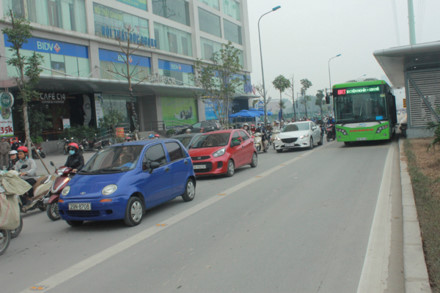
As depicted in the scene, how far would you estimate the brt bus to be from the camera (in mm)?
19922

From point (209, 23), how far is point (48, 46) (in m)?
25.7

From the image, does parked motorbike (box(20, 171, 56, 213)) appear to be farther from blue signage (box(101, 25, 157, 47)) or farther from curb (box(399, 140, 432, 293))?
blue signage (box(101, 25, 157, 47))

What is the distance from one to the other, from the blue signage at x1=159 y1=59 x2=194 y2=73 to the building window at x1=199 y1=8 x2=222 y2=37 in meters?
6.41

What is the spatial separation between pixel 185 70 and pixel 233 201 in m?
35.7

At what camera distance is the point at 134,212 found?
7.20m

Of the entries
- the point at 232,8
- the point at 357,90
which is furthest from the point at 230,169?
the point at 232,8

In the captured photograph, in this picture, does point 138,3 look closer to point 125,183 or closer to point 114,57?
point 114,57

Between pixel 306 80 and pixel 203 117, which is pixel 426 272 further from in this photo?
pixel 306 80

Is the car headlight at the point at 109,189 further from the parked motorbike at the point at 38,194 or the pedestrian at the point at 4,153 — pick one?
the pedestrian at the point at 4,153

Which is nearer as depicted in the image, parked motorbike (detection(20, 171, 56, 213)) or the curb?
the curb

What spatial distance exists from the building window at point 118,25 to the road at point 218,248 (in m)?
25.2

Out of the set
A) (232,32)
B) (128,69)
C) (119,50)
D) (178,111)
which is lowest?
(178,111)

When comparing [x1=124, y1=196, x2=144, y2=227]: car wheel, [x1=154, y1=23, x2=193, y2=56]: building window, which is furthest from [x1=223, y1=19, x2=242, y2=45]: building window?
[x1=124, y1=196, x2=144, y2=227]: car wheel

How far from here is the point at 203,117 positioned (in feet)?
157
